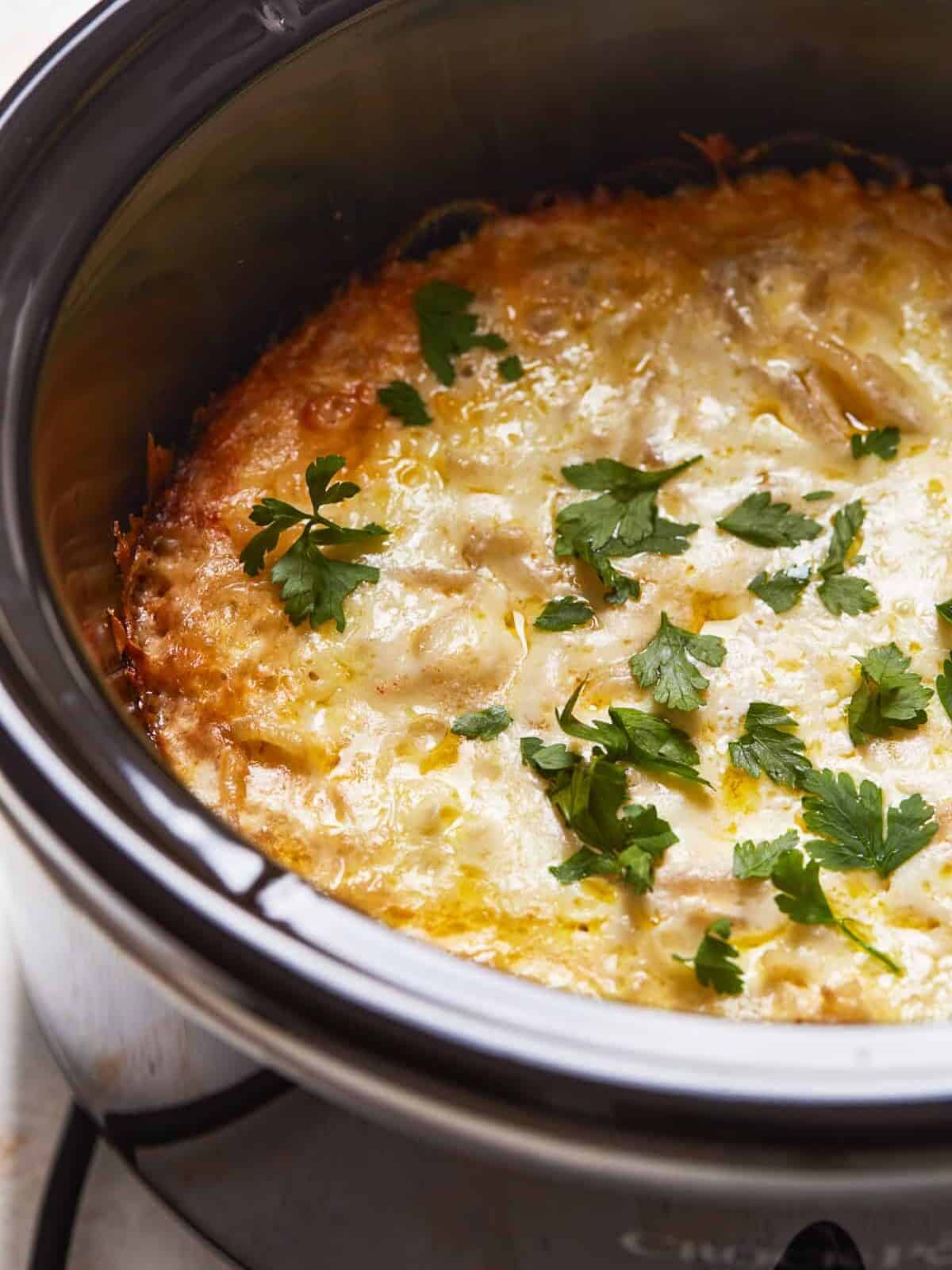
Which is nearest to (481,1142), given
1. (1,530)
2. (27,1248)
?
(1,530)

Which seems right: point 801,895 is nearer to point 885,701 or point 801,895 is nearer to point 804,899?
point 804,899

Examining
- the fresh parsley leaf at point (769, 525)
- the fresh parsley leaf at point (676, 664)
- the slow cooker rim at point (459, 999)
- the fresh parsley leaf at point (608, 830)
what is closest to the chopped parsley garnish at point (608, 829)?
the fresh parsley leaf at point (608, 830)

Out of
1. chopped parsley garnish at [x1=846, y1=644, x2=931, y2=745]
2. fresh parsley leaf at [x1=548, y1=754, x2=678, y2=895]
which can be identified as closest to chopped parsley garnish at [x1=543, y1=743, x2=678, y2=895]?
fresh parsley leaf at [x1=548, y1=754, x2=678, y2=895]

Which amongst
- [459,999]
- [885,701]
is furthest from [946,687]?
[459,999]

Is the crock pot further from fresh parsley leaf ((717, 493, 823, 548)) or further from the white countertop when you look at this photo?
fresh parsley leaf ((717, 493, 823, 548))

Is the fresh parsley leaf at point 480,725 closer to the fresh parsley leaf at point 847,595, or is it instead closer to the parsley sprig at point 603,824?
the parsley sprig at point 603,824

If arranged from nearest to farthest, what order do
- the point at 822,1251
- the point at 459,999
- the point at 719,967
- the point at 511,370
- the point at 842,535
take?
the point at 459,999, the point at 822,1251, the point at 719,967, the point at 842,535, the point at 511,370
